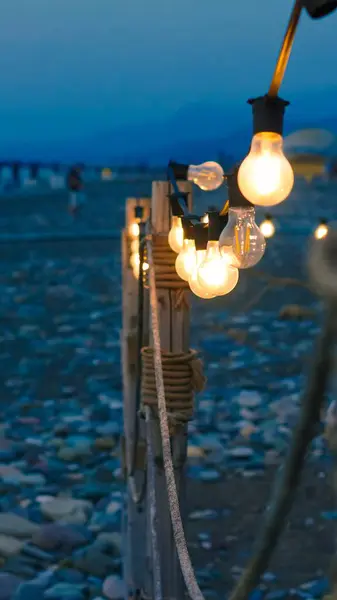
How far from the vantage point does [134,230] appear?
4734 millimetres

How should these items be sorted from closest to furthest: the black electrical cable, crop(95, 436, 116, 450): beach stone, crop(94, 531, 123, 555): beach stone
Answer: the black electrical cable → crop(94, 531, 123, 555): beach stone → crop(95, 436, 116, 450): beach stone

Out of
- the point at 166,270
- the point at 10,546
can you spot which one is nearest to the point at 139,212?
the point at 166,270

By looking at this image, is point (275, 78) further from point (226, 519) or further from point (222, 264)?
point (226, 519)

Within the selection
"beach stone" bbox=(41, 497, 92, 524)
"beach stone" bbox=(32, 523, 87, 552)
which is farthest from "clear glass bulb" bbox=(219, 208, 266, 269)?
"beach stone" bbox=(41, 497, 92, 524)

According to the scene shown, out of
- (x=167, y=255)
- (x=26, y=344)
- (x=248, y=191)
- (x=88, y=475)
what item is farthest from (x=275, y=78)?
(x=26, y=344)

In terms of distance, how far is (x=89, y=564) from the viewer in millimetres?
5773

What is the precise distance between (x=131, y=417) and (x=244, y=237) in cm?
281

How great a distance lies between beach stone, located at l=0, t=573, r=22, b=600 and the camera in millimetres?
5289

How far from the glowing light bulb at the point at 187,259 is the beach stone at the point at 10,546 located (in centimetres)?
372

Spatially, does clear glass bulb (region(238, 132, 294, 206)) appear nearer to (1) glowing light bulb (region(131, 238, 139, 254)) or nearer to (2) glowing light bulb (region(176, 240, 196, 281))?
(2) glowing light bulb (region(176, 240, 196, 281))

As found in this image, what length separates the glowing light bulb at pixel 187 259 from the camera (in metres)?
2.96

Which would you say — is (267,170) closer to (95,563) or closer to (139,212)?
(139,212)

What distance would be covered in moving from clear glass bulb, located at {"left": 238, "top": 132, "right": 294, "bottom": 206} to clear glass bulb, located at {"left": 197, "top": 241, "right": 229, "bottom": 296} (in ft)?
2.38

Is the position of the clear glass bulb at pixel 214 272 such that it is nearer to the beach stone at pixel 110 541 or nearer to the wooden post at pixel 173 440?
the wooden post at pixel 173 440
